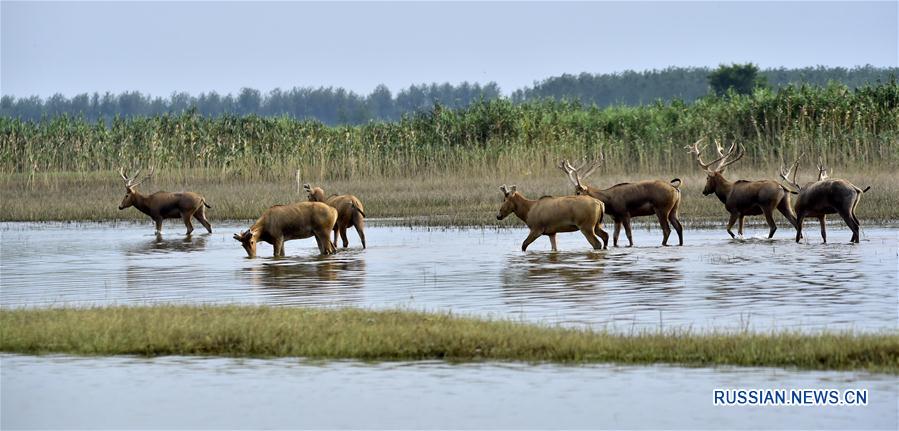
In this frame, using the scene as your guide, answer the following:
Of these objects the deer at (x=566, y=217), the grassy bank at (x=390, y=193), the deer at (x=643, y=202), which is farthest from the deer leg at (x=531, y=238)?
the grassy bank at (x=390, y=193)

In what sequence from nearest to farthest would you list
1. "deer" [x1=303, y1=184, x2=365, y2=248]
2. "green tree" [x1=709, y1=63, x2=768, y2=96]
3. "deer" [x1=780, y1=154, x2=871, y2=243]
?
"deer" [x1=780, y1=154, x2=871, y2=243] → "deer" [x1=303, y1=184, x2=365, y2=248] → "green tree" [x1=709, y1=63, x2=768, y2=96]

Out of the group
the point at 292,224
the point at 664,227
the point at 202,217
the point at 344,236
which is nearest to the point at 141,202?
the point at 202,217

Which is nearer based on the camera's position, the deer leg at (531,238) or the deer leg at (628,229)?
the deer leg at (531,238)

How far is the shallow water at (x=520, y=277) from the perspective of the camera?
1564cm

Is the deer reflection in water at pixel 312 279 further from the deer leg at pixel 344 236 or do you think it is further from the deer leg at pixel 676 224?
the deer leg at pixel 676 224

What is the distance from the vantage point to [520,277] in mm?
19484

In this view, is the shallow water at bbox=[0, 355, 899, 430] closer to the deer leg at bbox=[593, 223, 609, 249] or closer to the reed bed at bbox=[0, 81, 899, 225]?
the deer leg at bbox=[593, 223, 609, 249]

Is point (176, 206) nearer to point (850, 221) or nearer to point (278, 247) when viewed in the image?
point (278, 247)

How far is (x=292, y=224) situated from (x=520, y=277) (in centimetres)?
476

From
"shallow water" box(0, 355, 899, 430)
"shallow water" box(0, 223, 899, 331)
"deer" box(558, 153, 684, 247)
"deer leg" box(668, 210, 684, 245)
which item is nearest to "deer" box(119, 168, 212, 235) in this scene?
"shallow water" box(0, 223, 899, 331)

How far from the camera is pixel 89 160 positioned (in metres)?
46.9

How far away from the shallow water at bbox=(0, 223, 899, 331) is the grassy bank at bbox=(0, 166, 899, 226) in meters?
4.31

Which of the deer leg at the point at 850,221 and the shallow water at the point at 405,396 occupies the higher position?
the deer leg at the point at 850,221

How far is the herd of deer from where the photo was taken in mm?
22703
